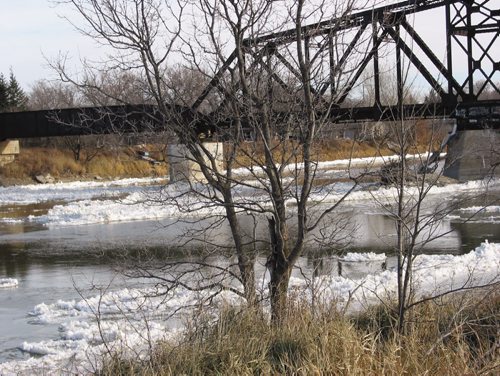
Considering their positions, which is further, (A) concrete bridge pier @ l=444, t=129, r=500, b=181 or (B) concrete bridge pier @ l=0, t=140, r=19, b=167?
(B) concrete bridge pier @ l=0, t=140, r=19, b=167

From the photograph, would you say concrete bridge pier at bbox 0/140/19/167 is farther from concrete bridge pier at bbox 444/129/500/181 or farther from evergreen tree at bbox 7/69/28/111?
concrete bridge pier at bbox 444/129/500/181

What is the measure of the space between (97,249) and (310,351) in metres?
17.0

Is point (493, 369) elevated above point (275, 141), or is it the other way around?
point (275, 141)

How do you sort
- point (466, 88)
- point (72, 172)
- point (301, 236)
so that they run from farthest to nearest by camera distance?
point (72, 172) → point (466, 88) → point (301, 236)

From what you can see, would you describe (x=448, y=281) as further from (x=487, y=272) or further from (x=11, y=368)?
(x=11, y=368)

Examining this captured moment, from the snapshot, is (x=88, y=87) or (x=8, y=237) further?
(x=8, y=237)

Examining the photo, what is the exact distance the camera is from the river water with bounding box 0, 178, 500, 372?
1260cm

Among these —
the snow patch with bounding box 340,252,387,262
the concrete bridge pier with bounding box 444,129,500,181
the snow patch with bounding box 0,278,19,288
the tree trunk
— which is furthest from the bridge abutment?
the concrete bridge pier with bounding box 444,129,500,181

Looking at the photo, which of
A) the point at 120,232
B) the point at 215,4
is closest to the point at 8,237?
the point at 120,232

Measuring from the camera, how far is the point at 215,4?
31.8ft

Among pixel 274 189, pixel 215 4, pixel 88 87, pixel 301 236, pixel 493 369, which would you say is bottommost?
pixel 493 369

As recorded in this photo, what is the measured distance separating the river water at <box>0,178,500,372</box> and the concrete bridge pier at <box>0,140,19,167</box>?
3153 cm

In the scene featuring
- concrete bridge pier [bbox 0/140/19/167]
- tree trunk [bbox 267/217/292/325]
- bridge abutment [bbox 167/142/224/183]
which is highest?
concrete bridge pier [bbox 0/140/19/167]

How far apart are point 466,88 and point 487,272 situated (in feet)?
124
